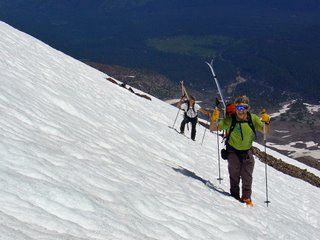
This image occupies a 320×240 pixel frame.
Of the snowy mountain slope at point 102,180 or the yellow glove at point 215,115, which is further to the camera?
the yellow glove at point 215,115

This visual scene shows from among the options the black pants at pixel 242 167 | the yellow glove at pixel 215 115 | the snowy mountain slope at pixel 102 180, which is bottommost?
the snowy mountain slope at pixel 102 180

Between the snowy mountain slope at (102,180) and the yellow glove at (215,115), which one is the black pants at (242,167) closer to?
the snowy mountain slope at (102,180)

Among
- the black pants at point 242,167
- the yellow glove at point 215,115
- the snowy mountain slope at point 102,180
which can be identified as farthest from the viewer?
the yellow glove at point 215,115

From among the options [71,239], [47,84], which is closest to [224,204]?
[71,239]

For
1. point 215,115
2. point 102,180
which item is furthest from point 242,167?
point 102,180

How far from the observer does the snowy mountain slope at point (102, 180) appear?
22.3 feet

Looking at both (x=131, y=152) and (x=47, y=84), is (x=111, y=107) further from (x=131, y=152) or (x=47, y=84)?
(x=131, y=152)

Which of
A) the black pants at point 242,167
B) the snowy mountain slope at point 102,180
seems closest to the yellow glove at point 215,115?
the black pants at point 242,167

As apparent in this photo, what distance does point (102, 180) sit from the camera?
9.05 m

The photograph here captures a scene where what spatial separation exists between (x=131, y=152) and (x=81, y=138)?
6.49 feet

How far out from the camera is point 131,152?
13.3 m

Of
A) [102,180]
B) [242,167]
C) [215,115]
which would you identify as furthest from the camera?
[215,115]

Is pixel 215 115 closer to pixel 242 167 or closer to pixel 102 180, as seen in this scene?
pixel 242 167

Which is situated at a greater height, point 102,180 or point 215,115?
point 215,115
